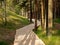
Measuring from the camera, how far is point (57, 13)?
5506 centimetres

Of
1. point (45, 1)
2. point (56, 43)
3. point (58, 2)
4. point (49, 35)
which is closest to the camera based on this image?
point (56, 43)

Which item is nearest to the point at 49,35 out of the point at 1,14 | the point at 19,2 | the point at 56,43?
the point at 56,43

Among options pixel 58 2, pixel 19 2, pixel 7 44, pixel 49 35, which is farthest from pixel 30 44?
pixel 19 2

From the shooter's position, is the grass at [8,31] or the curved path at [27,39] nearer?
the curved path at [27,39]

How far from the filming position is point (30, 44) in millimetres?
14438

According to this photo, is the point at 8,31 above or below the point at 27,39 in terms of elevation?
below

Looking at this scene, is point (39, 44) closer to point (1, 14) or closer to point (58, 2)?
point (1, 14)

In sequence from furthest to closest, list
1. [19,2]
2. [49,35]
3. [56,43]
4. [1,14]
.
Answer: [19,2]
[1,14]
[49,35]
[56,43]

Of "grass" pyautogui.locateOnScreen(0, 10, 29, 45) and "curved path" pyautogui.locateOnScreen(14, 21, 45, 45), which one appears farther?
"grass" pyautogui.locateOnScreen(0, 10, 29, 45)

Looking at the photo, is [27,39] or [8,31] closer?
[27,39]

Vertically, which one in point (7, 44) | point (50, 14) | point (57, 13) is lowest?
point (57, 13)

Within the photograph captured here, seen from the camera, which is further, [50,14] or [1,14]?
[1,14]

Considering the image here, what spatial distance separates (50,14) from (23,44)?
14.1 ft

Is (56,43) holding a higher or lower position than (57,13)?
higher
